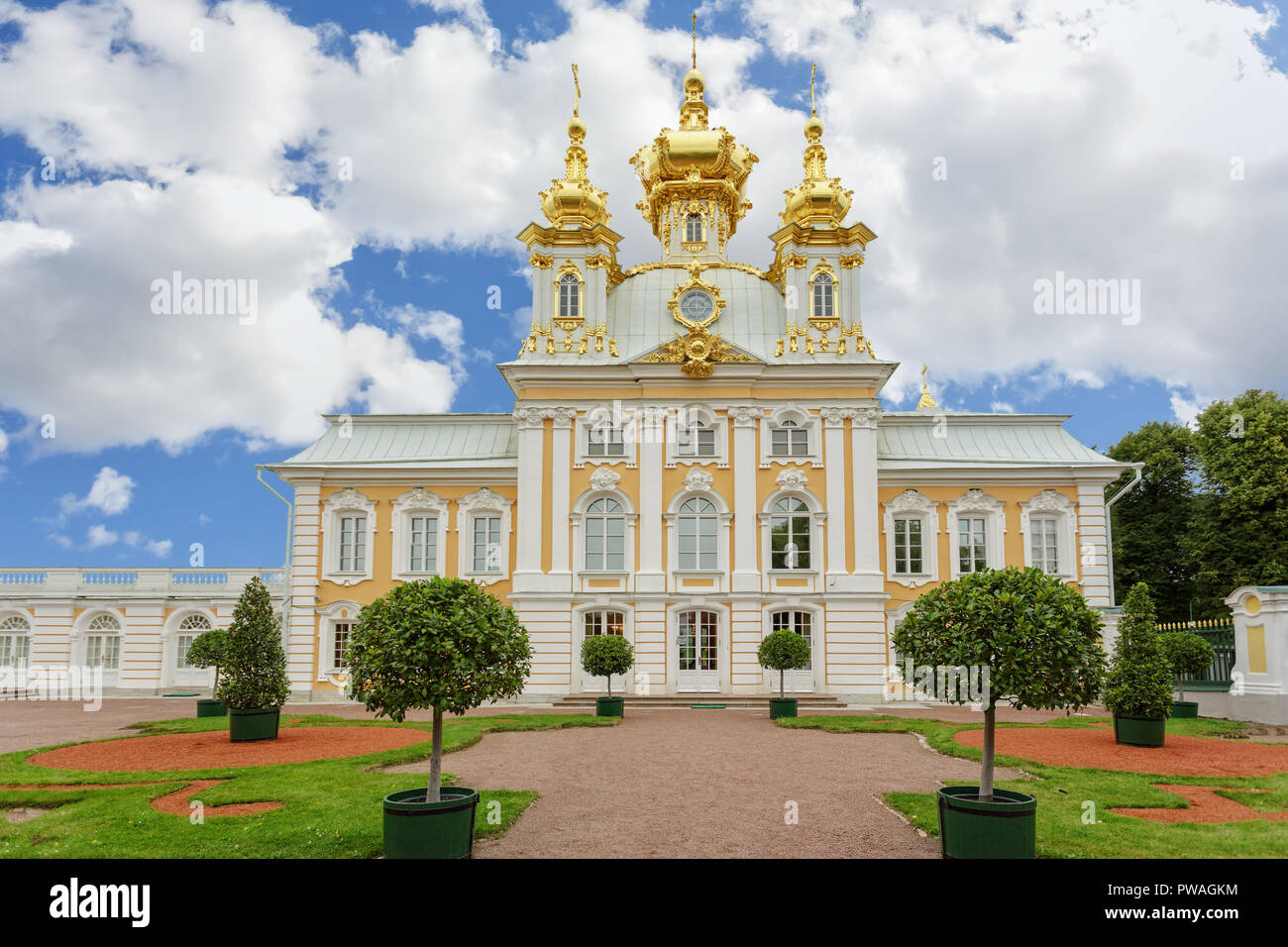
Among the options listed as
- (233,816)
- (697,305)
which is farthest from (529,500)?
(233,816)

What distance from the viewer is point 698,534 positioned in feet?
93.6

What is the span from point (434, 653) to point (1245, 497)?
34570 mm

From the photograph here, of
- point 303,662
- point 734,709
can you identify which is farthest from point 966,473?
point 303,662

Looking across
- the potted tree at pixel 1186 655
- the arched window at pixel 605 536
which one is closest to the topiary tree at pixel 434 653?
the potted tree at pixel 1186 655

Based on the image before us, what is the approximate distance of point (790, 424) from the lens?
29.1 m

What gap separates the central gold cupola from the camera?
110 ft

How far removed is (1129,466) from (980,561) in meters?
5.70

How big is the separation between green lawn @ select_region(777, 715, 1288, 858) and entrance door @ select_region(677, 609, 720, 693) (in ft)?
38.2

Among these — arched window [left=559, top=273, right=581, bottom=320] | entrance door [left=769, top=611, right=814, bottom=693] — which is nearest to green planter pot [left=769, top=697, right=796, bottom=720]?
entrance door [left=769, top=611, right=814, bottom=693]

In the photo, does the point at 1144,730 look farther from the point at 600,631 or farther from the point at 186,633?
the point at 186,633

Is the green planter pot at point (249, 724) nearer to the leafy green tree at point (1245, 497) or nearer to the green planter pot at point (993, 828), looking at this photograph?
the green planter pot at point (993, 828)

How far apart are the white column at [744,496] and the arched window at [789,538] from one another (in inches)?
24.4
